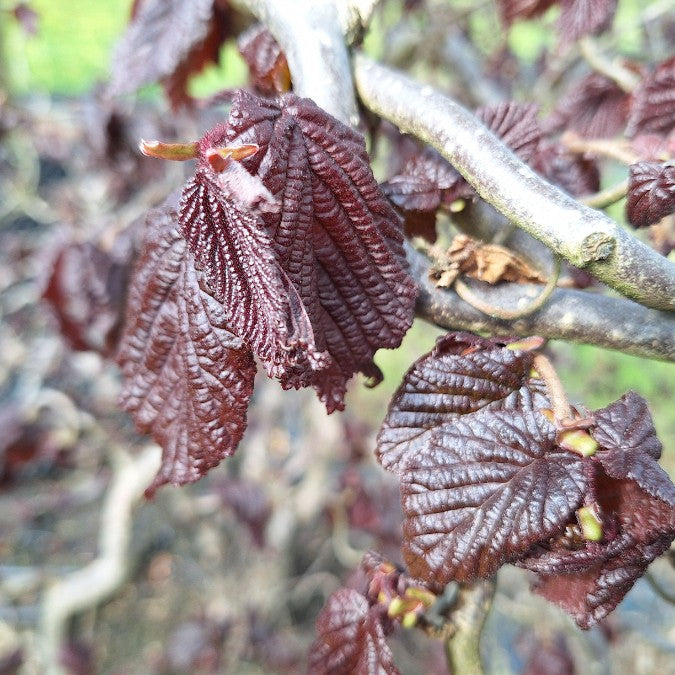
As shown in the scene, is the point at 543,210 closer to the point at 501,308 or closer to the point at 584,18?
the point at 501,308

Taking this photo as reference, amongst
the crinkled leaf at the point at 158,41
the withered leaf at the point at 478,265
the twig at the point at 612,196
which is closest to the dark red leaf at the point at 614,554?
the withered leaf at the point at 478,265

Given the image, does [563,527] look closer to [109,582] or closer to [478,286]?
[478,286]

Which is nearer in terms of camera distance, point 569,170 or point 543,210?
point 543,210

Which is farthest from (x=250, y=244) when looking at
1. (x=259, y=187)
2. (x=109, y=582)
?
(x=109, y=582)

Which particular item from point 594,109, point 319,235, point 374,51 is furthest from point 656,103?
point 374,51

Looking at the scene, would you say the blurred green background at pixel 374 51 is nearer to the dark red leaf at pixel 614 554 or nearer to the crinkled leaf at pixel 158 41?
the crinkled leaf at pixel 158 41
